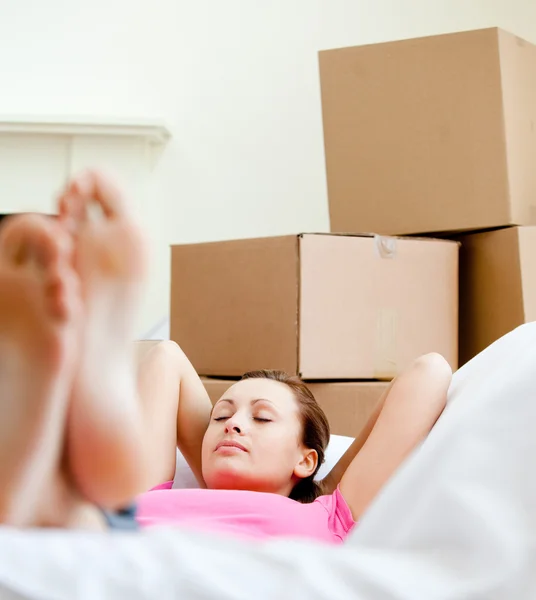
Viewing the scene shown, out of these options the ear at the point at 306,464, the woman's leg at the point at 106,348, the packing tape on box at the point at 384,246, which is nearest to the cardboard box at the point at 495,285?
the packing tape on box at the point at 384,246

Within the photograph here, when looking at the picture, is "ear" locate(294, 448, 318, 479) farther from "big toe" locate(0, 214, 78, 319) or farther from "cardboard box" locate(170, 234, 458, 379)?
"big toe" locate(0, 214, 78, 319)

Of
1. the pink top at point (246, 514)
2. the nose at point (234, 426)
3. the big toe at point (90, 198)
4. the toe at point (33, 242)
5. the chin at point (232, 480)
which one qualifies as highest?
the big toe at point (90, 198)

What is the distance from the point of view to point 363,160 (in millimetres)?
1551

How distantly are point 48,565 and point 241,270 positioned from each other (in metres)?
1.07

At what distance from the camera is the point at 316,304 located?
135cm

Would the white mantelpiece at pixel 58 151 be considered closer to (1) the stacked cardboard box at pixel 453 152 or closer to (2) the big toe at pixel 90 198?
(1) the stacked cardboard box at pixel 453 152

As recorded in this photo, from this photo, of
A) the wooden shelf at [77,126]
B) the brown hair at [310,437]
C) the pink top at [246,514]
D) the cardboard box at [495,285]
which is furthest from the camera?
the wooden shelf at [77,126]

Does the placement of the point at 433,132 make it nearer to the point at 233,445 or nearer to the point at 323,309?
the point at 323,309

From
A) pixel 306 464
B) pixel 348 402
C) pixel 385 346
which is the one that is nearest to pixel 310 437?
pixel 306 464

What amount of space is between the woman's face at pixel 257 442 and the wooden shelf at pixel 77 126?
3.84 feet

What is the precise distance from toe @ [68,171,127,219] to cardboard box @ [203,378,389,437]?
96cm

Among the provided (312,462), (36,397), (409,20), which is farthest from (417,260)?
(36,397)

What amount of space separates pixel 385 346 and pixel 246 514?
0.72m

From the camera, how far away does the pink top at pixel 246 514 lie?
2.32ft
